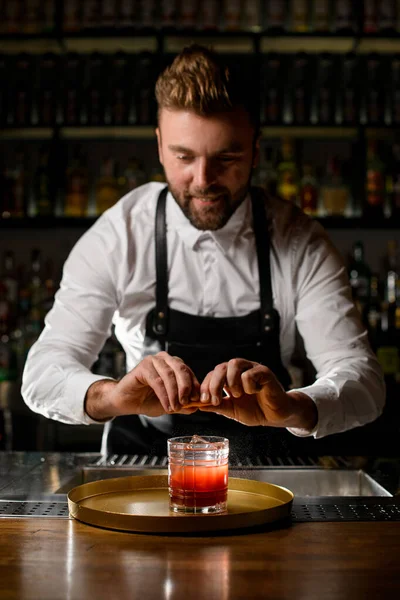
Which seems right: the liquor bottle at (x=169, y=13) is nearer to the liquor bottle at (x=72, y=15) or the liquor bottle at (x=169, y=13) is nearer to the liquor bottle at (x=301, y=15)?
the liquor bottle at (x=72, y=15)

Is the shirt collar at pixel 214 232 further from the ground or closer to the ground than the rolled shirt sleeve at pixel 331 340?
further from the ground

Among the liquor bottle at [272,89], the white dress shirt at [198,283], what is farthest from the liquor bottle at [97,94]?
the white dress shirt at [198,283]

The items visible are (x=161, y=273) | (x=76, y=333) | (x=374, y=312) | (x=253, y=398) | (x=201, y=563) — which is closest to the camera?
(x=201, y=563)

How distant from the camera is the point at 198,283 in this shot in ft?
6.67

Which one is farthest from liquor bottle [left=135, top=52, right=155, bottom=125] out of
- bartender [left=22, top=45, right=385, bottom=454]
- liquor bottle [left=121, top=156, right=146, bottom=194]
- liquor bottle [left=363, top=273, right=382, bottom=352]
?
bartender [left=22, top=45, right=385, bottom=454]

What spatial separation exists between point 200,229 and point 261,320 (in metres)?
0.26

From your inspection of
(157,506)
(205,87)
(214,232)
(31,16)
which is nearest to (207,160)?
(205,87)

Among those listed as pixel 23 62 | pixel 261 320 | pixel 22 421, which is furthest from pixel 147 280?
pixel 23 62

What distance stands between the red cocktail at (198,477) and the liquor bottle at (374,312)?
6.77 feet

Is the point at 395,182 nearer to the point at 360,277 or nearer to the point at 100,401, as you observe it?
the point at 360,277

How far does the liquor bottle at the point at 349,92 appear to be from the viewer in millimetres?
3279

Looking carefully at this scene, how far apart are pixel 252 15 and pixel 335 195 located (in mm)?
810

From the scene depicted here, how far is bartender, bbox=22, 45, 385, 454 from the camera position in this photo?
1705mm

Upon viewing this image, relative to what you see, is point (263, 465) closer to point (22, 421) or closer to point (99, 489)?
point (99, 489)
